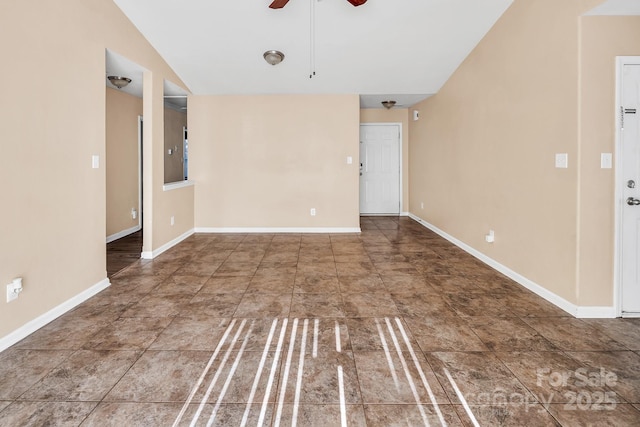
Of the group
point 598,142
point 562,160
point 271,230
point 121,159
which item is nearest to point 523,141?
point 562,160

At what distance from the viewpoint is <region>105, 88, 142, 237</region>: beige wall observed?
521cm

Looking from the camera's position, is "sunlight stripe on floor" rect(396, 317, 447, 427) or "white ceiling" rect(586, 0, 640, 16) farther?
"white ceiling" rect(586, 0, 640, 16)

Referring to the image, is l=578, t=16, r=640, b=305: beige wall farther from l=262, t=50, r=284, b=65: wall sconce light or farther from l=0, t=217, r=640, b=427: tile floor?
l=262, t=50, r=284, b=65: wall sconce light

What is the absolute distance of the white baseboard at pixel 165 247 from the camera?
14.3 ft

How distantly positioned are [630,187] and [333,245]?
3.28 meters

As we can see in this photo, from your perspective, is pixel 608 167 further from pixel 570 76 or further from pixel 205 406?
pixel 205 406

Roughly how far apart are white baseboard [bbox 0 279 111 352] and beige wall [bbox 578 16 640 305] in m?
3.86

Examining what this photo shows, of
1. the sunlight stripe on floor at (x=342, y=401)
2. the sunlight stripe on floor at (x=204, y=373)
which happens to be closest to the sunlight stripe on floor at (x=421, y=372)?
the sunlight stripe on floor at (x=342, y=401)

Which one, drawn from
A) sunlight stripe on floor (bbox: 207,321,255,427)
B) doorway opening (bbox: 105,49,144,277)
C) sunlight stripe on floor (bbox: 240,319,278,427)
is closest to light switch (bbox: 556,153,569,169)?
sunlight stripe on floor (bbox: 240,319,278,427)

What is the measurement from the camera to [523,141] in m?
3.30

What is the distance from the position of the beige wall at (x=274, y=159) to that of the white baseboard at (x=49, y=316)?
2.89m

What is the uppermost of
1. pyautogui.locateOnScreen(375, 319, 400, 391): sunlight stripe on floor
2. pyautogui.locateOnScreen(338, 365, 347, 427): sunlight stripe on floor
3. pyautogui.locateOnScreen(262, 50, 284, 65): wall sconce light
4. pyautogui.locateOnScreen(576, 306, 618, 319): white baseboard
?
pyautogui.locateOnScreen(262, 50, 284, 65): wall sconce light

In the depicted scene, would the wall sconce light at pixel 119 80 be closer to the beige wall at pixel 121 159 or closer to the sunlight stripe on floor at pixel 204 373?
the beige wall at pixel 121 159

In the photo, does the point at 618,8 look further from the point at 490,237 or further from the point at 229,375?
the point at 229,375
